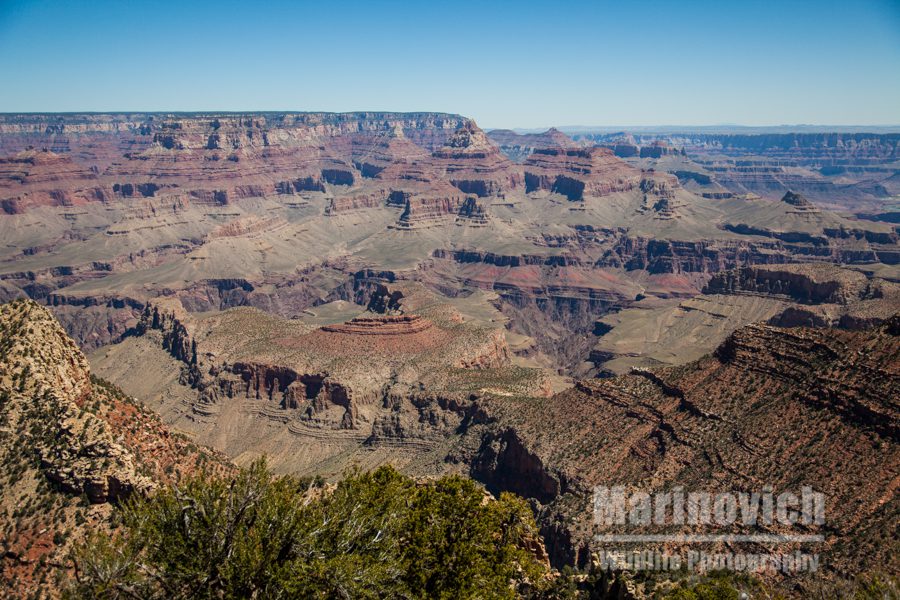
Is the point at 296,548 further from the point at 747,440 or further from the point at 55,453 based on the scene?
the point at 747,440

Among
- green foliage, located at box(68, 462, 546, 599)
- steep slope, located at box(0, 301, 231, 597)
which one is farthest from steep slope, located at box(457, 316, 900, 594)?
steep slope, located at box(0, 301, 231, 597)

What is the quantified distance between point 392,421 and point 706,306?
116 m

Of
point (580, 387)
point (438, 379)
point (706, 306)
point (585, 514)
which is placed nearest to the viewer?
point (585, 514)

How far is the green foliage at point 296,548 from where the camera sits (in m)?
27.5

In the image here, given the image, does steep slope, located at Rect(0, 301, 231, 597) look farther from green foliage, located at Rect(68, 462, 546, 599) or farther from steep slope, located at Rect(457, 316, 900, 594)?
steep slope, located at Rect(457, 316, 900, 594)

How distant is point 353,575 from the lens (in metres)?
27.5

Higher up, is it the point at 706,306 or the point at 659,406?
the point at 659,406

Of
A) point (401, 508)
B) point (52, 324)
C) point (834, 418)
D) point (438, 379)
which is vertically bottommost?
point (438, 379)

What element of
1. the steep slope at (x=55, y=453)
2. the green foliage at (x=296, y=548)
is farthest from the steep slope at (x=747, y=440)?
the steep slope at (x=55, y=453)

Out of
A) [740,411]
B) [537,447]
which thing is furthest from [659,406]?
[537,447]

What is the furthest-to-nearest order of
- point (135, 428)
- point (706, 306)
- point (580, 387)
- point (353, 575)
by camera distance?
1. point (706, 306)
2. point (580, 387)
3. point (135, 428)
4. point (353, 575)

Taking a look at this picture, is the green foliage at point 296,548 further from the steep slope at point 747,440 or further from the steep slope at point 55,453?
the steep slope at point 747,440

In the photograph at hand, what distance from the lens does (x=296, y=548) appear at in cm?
2866

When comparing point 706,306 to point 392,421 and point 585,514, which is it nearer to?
point 392,421
